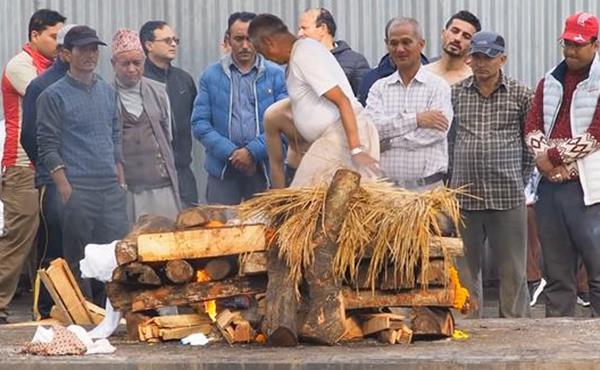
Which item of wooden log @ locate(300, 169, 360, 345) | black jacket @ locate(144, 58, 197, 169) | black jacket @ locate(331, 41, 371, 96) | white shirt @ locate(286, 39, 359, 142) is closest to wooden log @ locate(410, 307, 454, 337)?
wooden log @ locate(300, 169, 360, 345)

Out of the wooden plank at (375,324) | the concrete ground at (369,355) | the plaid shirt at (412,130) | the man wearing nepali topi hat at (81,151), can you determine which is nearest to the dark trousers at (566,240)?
the plaid shirt at (412,130)

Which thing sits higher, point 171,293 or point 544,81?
point 544,81

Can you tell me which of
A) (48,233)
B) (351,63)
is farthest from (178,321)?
(351,63)

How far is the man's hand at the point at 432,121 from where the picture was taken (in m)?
12.3

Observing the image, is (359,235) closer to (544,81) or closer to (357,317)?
(357,317)

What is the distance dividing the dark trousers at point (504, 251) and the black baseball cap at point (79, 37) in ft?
9.73

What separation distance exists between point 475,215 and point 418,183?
604 mm

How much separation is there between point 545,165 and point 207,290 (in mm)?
3113

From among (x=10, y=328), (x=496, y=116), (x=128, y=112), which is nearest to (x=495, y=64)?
(x=496, y=116)

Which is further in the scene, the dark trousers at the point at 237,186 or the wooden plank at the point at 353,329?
the dark trousers at the point at 237,186

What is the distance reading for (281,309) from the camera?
31.8ft

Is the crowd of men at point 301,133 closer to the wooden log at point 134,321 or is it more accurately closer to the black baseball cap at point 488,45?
the black baseball cap at point 488,45

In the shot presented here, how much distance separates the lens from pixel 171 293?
10.1 metres

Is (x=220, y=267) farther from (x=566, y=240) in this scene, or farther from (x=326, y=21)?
(x=326, y=21)
